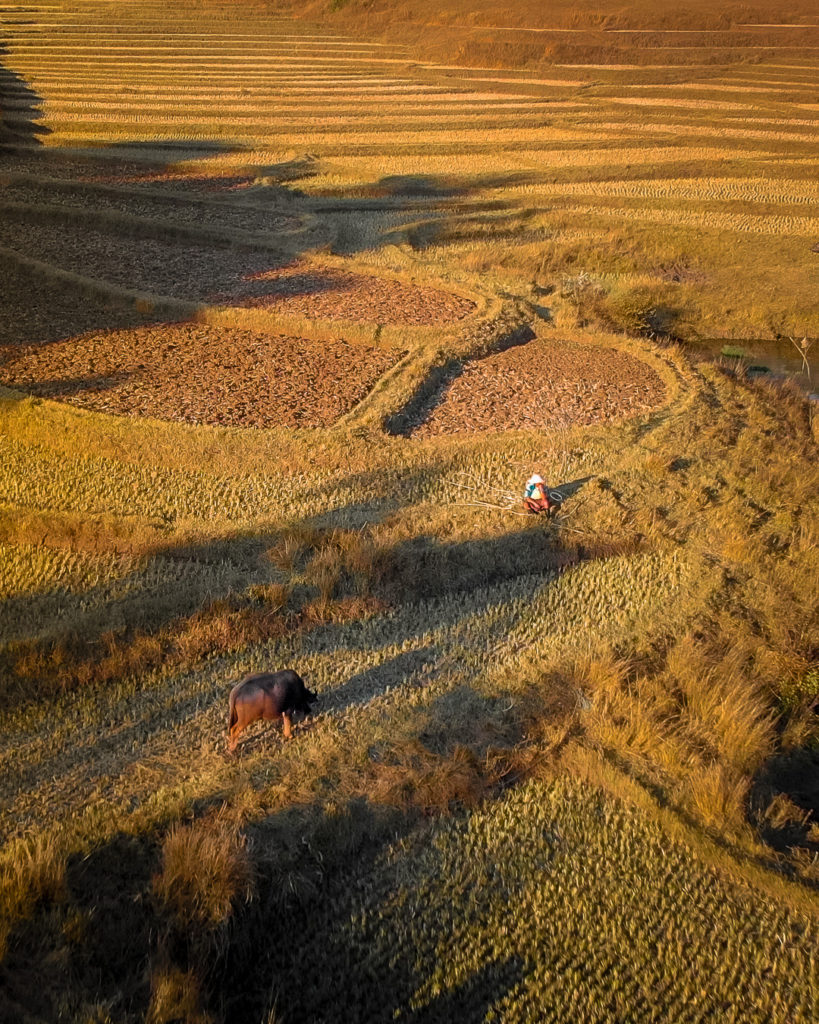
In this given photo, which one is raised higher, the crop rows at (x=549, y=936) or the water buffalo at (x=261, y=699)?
the water buffalo at (x=261, y=699)

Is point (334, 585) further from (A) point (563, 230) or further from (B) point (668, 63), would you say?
(B) point (668, 63)

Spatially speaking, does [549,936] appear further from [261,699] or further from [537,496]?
[537,496]

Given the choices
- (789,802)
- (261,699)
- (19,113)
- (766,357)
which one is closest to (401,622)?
(261,699)

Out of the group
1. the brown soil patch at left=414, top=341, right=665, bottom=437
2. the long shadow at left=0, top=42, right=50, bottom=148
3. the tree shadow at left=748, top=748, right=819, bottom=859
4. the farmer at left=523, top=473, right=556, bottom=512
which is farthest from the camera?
the long shadow at left=0, top=42, right=50, bottom=148

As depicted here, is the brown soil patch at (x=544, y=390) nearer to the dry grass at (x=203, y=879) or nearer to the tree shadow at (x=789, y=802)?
the tree shadow at (x=789, y=802)

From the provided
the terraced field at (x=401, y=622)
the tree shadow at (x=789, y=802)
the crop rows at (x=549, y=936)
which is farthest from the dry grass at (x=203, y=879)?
the tree shadow at (x=789, y=802)

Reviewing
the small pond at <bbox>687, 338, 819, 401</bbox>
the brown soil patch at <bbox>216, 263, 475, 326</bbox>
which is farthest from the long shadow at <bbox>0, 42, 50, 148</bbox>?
the small pond at <bbox>687, 338, 819, 401</bbox>

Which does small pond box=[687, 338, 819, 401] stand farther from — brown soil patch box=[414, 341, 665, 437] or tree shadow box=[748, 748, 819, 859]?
tree shadow box=[748, 748, 819, 859]
